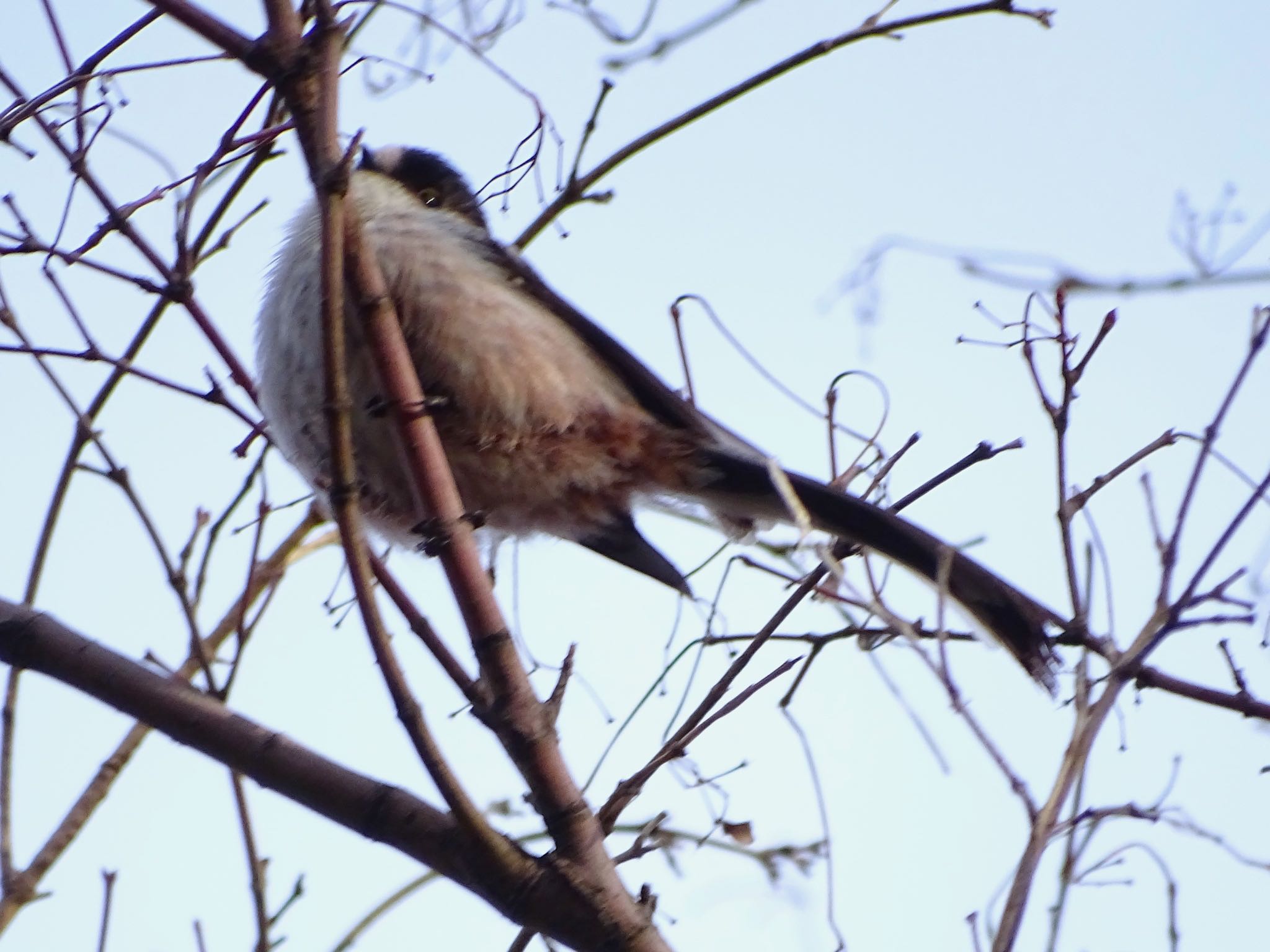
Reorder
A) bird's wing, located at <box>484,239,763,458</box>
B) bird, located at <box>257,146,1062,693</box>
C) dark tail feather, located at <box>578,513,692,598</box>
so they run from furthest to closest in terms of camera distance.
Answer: dark tail feather, located at <box>578,513,692,598</box>
bird's wing, located at <box>484,239,763,458</box>
bird, located at <box>257,146,1062,693</box>

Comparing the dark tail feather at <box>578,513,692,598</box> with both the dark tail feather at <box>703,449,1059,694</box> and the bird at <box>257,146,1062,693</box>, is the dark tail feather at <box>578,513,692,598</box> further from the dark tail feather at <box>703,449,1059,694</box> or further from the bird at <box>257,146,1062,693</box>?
the dark tail feather at <box>703,449,1059,694</box>

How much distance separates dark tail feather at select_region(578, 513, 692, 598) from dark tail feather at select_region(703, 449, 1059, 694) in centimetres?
27

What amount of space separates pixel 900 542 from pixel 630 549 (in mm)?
826

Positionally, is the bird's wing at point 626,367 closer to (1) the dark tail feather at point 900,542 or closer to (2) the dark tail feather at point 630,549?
(1) the dark tail feather at point 900,542

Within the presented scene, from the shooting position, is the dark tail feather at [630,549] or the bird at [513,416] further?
the dark tail feather at [630,549]

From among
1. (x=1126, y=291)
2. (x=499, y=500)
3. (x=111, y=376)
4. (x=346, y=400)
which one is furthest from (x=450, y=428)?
(x=1126, y=291)

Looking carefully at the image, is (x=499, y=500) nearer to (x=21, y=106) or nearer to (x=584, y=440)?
(x=584, y=440)

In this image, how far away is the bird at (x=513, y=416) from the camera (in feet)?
9.25

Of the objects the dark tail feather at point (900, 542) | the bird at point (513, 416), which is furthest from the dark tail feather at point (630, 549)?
the dark tail feather at point (900, 542)

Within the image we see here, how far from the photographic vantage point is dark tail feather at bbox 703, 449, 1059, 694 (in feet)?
8.52

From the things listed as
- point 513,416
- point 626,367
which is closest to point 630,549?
point 626,367

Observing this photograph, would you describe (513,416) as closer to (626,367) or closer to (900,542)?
(626,367)

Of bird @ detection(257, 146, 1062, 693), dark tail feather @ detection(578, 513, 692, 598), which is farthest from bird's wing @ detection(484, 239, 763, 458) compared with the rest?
dark tail feather @ detection(578, 513, 692, 598)

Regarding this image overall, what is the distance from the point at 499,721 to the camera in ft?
6.66
